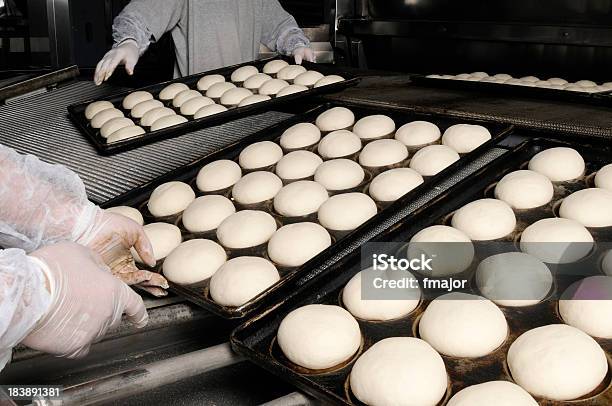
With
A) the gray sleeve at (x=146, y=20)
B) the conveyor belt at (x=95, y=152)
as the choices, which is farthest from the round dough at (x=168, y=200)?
the gray sleeve at (x=146, y=20)

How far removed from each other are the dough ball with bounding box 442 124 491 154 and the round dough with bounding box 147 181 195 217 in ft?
3.12

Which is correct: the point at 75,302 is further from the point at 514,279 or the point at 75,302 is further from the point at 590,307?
the point at 590,307

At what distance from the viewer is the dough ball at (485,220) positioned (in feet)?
4.90

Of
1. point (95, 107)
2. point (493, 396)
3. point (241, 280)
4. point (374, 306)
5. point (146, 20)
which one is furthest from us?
point (146, 20)

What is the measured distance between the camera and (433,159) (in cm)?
187

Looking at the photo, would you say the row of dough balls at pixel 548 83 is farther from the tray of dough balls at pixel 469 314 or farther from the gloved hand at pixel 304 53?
the tray of dough balls at pixel 469 314

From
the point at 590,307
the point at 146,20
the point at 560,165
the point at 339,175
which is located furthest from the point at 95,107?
the point at 590,307

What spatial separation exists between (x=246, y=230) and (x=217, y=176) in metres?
0.39

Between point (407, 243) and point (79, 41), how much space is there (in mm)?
6159

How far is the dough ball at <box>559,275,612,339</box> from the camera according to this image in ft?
3.84

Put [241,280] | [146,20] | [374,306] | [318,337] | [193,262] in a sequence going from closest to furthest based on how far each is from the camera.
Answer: [318,337]
[374,306]
[241,280]
[193,262]
[146,20]

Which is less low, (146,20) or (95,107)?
(146,20)

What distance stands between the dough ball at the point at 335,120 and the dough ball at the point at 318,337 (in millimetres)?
1141

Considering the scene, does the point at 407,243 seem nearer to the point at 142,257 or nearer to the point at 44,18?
the point at 142,257
